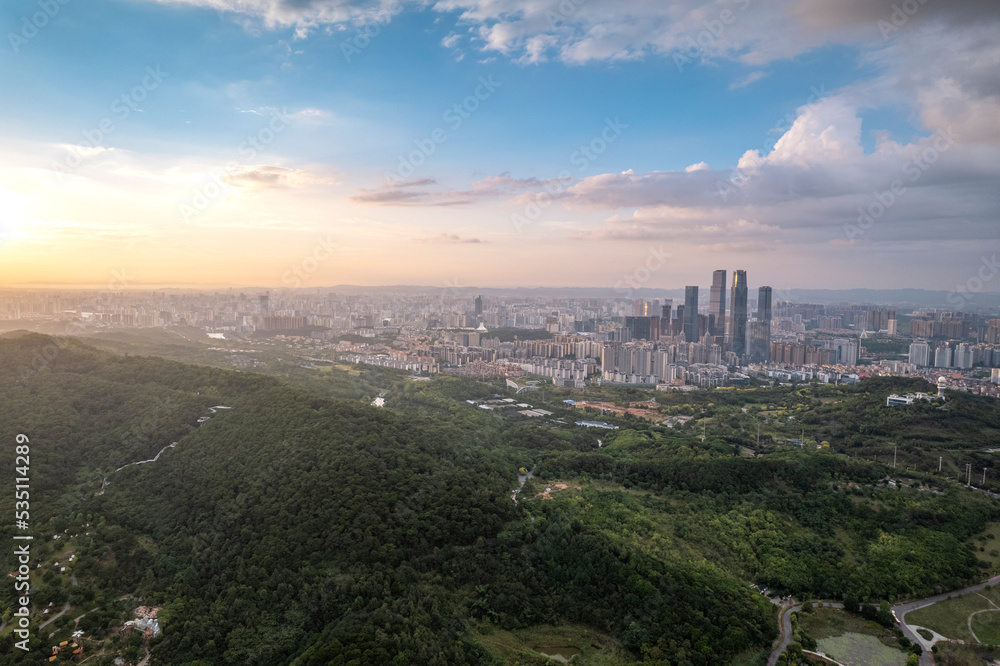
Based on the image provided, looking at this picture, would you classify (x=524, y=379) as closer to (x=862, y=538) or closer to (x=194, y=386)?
(x=194, y=386)

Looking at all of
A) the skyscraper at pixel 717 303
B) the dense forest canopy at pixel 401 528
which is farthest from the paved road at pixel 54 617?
the skyscraper at pixel 717 303

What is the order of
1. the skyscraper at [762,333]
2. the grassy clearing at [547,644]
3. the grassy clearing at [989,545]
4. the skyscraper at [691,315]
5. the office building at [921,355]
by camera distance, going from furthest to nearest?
the skyscraper at [691,315]
the skyscraper at [762,333]
the office building at [921,355]
the grassy clearing at [989,545]
the grassy clearing at [547,644]

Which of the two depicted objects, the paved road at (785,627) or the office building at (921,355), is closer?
the paved road at (785,627)

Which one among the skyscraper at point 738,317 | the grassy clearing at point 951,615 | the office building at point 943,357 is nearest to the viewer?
the grassy clearing at point 951,615

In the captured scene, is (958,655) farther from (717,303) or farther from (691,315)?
(717,303)

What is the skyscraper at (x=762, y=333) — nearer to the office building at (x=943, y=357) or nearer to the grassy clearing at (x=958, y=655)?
the office building at (x=943, y=357)

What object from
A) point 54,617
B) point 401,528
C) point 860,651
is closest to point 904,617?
point 860,651
